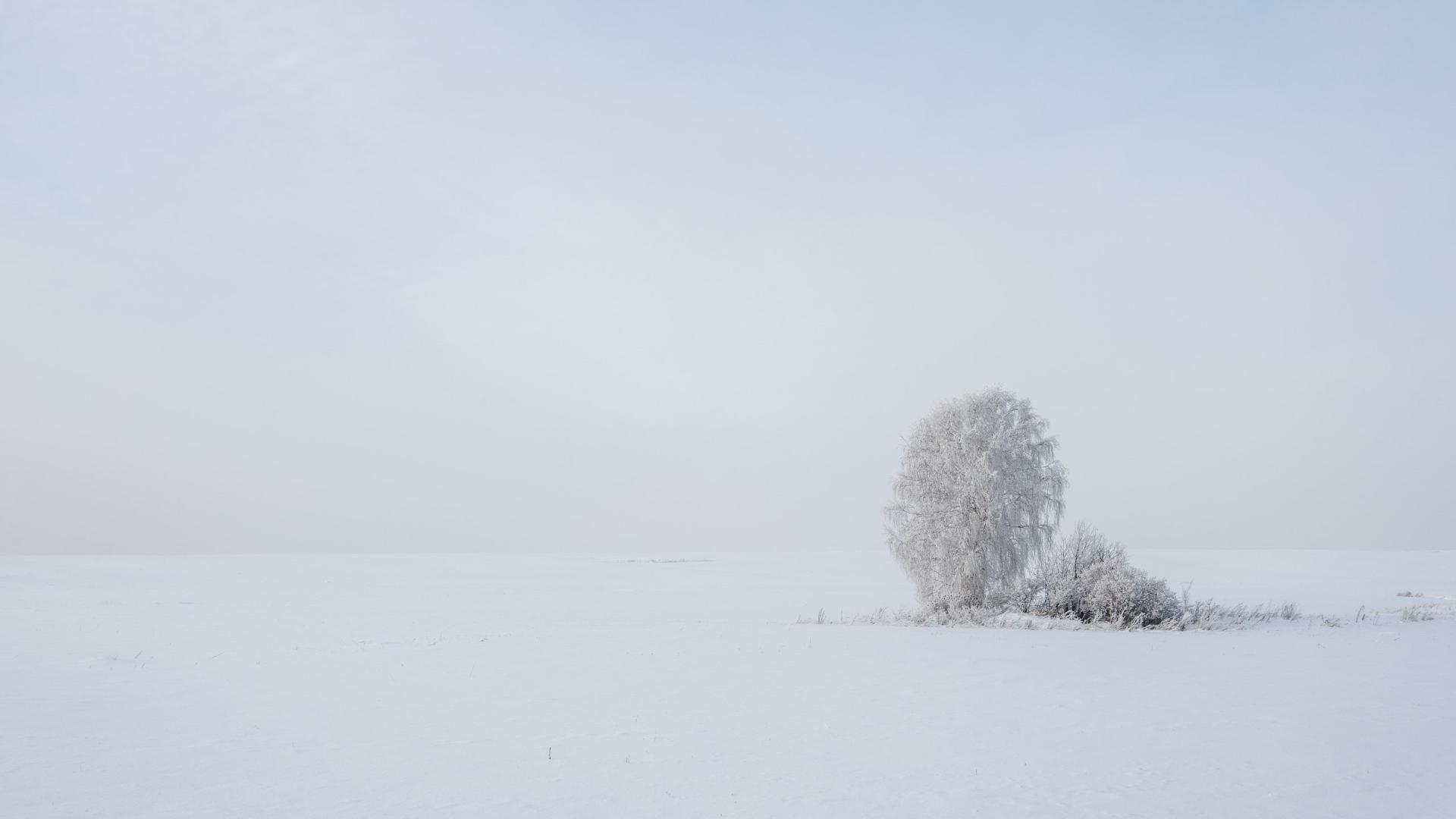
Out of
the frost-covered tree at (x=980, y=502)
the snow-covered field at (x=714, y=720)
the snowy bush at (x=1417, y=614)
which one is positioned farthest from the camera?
the frost-covered tree at (x=980, y=502)

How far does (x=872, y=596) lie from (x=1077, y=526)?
14050 mm

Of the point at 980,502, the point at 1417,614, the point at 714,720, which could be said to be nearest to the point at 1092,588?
the point at 980,502

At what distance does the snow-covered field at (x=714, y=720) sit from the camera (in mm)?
8477

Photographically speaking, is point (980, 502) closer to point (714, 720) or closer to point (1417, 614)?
point (1417, 614)

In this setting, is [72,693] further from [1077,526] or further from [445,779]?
[1077,526]

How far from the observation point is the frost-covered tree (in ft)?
100

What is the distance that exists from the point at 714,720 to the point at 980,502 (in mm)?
20809

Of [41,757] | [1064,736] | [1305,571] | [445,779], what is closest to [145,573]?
[41,757]

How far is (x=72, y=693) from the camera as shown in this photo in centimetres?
1384

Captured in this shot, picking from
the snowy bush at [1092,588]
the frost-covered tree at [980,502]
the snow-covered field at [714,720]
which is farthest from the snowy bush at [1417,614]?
the frost-covered tree at [980,502]

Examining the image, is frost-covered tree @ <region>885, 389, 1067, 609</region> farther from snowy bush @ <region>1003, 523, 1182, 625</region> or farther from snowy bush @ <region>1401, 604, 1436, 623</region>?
snowy bush @ <region>1401, 604, 1436, 623</region>

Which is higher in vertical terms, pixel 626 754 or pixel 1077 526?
pixel 1077 526

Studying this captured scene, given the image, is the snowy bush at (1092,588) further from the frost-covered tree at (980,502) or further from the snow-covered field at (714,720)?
the snow-covered field at (714,720)

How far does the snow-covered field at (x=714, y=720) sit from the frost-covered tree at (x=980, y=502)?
583cm
